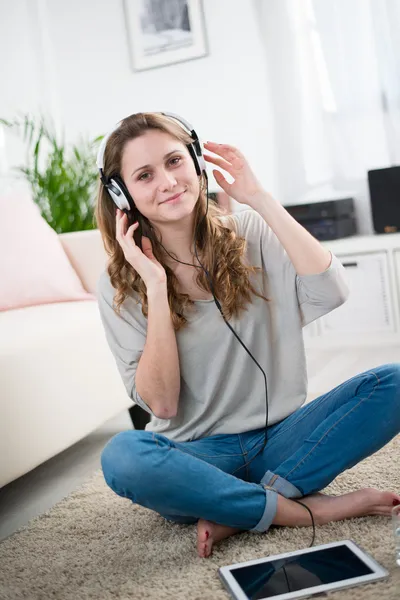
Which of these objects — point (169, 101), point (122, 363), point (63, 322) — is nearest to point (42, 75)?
point (169, 101)

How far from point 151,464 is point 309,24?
3.34 m

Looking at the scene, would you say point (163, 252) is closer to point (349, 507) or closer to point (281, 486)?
point (281, 486)

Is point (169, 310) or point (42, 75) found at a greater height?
point (42, 75)

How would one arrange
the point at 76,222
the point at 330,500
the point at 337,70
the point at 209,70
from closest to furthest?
the point at 330,500
the point at 76,222
the point at 337,70
the point at 209,70

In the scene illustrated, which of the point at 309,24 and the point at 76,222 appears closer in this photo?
the point at 76,222

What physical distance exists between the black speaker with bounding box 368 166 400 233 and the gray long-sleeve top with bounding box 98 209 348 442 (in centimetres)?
234

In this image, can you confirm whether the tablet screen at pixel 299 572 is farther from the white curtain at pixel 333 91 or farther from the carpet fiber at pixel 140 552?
the white curtain at pixel 333 91

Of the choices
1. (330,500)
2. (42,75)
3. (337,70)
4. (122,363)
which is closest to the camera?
(330,500)

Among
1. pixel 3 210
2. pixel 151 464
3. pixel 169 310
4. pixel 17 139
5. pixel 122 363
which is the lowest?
pixel 151 464

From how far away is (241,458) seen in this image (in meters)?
A: 1.53

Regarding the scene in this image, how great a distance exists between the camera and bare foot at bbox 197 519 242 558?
1.40 metres

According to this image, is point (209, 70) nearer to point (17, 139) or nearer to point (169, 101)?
point (169, 101)

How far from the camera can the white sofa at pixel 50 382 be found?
180cm

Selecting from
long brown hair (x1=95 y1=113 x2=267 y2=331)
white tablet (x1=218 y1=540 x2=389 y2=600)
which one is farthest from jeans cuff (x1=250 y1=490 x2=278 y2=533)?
long brown hair (x1=95 y1=113 x2=267 y2=331)
